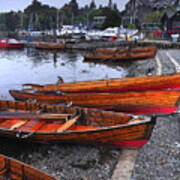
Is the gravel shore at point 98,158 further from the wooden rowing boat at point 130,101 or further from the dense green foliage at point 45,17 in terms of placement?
the dense green foliage at point 45,17

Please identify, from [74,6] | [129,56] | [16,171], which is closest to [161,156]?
[16,171]

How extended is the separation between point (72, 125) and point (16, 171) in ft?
12.4

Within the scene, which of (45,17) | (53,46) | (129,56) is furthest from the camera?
(45,17)

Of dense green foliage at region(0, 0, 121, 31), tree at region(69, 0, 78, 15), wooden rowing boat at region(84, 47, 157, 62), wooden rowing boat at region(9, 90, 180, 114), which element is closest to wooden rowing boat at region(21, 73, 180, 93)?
wooden rowing boat at region(9, 90, 180, 114)

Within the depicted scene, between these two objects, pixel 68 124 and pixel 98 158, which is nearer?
pixel 98 158

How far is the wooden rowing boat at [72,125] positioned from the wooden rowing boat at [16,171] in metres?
2.60

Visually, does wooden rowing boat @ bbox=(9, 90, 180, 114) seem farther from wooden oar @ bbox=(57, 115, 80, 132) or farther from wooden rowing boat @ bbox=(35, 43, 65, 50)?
wooden rowing boat @ bbox=(35, 43, 65, 50)

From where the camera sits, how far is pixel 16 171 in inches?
232

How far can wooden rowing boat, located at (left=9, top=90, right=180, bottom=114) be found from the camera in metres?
11.6

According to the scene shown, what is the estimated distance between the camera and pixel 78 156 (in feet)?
28.9

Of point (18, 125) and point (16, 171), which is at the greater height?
point (16, 171)

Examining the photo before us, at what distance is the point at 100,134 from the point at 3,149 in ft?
16.3

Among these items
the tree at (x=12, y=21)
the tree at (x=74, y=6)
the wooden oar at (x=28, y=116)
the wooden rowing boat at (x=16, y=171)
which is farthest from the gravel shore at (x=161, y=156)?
the tree at (x=74, y=6)

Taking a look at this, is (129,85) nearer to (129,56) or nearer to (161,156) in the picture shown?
(161,156)
